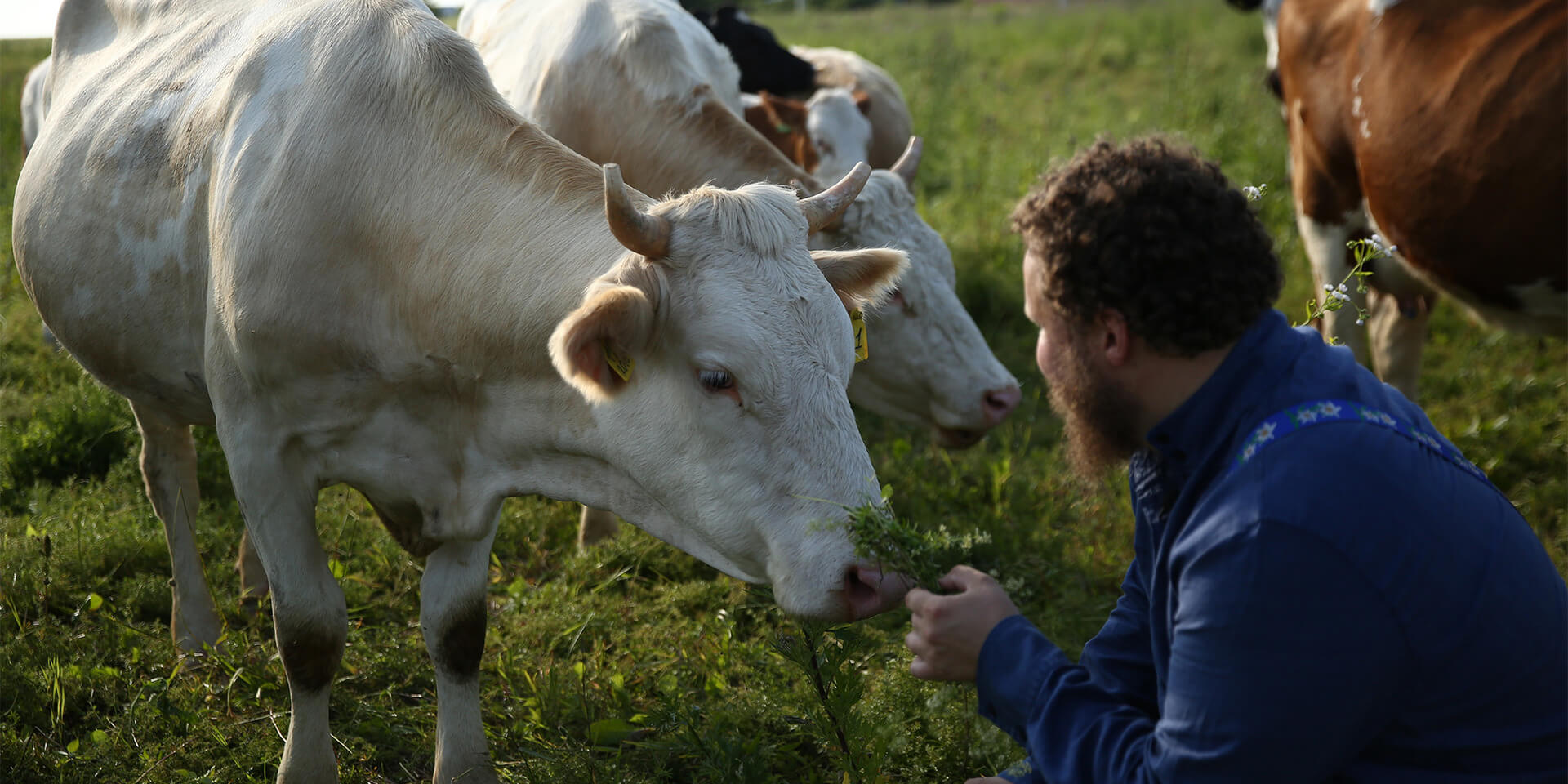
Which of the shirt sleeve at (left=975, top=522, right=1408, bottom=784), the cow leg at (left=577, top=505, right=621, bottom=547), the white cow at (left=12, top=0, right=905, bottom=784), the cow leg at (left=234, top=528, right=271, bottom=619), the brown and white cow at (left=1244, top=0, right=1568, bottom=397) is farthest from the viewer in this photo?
the cow leg at (left=577, top=505, right=621, bottom=547)

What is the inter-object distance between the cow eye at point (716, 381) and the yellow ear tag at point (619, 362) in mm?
162

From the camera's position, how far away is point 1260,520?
1676 millimetres

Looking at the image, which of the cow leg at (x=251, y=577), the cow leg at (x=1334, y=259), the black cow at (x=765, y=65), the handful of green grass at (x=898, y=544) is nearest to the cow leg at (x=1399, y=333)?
the cow leg at (x=1334, y=259)

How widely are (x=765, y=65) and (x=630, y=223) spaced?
5.53 meters

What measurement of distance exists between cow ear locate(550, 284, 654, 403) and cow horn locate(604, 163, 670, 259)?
0.38ft

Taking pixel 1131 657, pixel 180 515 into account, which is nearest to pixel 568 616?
pixel 180 515

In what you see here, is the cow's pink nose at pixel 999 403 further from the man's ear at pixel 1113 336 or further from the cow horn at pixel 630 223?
the man's ear at pixel 1113 336

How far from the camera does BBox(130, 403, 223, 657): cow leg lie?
398 centimetres

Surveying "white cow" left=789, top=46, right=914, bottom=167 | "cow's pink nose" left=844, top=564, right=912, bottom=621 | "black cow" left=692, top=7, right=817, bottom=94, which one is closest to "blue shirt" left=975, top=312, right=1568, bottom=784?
"cow's pink nose" left=844, top=564, right=912, bottom=621

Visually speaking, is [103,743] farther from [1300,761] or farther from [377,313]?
[1300,761]

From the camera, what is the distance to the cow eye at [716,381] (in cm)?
256

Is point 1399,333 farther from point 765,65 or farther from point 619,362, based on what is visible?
point 619,362

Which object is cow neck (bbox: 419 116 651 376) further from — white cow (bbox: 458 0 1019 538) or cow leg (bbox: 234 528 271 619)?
cow leg (bbox: 234 528 271 619)

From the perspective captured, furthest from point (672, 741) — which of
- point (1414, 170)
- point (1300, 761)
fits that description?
point (1414, 170)
